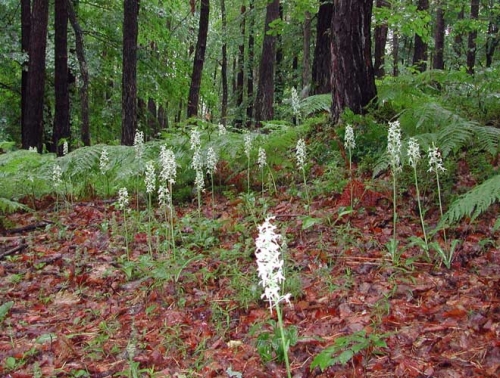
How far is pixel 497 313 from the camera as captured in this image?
8.41ft

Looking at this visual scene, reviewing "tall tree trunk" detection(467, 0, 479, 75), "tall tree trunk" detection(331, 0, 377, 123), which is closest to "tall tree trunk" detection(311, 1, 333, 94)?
"tall tree trunk" detection(331, 0, 377, 123)

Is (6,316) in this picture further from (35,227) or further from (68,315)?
(35,227)

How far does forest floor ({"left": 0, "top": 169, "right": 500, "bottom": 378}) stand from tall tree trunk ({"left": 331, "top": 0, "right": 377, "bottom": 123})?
1.52m

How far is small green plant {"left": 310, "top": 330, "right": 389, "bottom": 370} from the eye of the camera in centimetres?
222

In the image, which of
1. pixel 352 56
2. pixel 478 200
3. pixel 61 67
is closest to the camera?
pixel 478 200

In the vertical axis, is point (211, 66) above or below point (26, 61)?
above

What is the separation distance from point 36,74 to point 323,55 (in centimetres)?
598

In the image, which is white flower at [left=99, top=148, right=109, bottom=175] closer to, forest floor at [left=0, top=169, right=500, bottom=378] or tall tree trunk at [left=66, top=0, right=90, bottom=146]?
forest floor at [left=0, top=169, right=500, bottom=378]

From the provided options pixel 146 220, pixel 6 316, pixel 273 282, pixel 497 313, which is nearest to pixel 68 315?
pixel 6 316

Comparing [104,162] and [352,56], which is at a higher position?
[352,56]

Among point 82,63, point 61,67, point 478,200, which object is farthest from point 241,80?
point 478,200

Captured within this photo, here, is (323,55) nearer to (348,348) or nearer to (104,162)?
(104,162)

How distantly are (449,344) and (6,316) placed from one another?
310cm

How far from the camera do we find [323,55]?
8055mm
